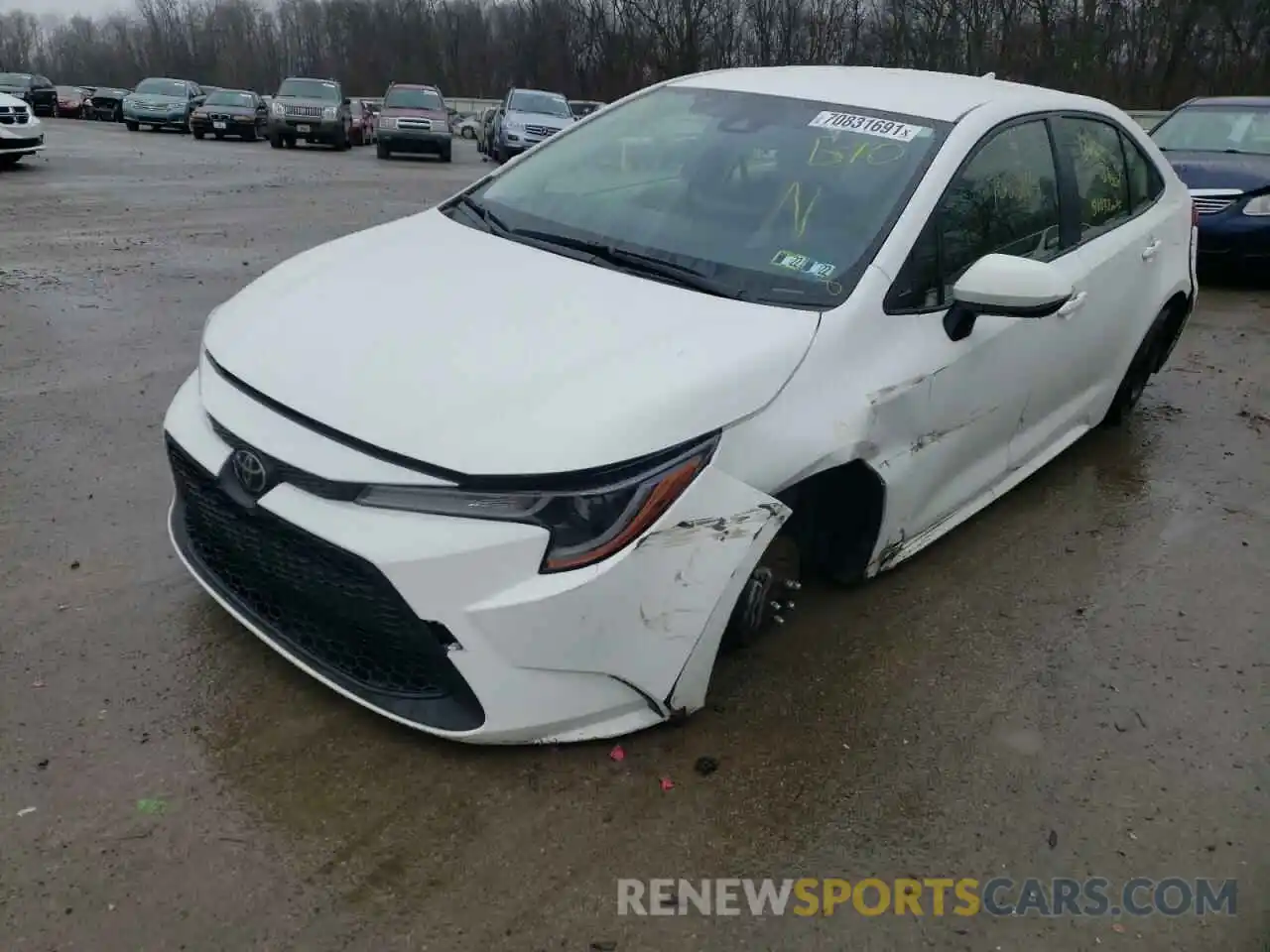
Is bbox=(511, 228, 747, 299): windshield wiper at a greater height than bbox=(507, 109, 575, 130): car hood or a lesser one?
lesser

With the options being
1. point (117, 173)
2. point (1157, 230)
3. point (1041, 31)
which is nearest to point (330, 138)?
point (117, 173)

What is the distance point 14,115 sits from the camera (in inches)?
611

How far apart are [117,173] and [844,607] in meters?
16.1

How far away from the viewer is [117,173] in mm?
16344

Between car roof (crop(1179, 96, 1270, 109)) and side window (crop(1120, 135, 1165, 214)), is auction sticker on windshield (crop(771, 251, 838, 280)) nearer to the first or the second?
side window (crop(1120, 135, 1165, 214))

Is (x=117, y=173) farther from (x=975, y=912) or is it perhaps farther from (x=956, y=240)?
(x=975, y=912)

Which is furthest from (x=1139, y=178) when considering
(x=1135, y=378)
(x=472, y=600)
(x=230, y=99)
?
(x=230, y=99)

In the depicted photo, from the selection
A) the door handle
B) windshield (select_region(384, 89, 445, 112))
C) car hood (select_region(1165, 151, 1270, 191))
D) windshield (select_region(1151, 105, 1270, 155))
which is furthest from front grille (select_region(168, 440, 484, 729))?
windshield (select_region(384, 89, 445, 112))

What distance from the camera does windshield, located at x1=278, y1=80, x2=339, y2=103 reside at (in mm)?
26203

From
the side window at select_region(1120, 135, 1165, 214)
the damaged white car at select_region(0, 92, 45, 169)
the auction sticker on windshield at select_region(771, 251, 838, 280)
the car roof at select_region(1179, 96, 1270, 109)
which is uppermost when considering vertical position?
the damaged white car at select_region(0, 92, 45, 169)

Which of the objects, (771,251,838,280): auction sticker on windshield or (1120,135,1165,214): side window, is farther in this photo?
(1120,135,1165,214): side window

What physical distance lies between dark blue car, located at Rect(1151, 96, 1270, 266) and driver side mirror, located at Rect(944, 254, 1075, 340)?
6737mm

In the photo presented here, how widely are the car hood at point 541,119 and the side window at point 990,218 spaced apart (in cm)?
2107

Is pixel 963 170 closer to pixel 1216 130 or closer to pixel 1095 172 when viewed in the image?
pixel 1095 172
